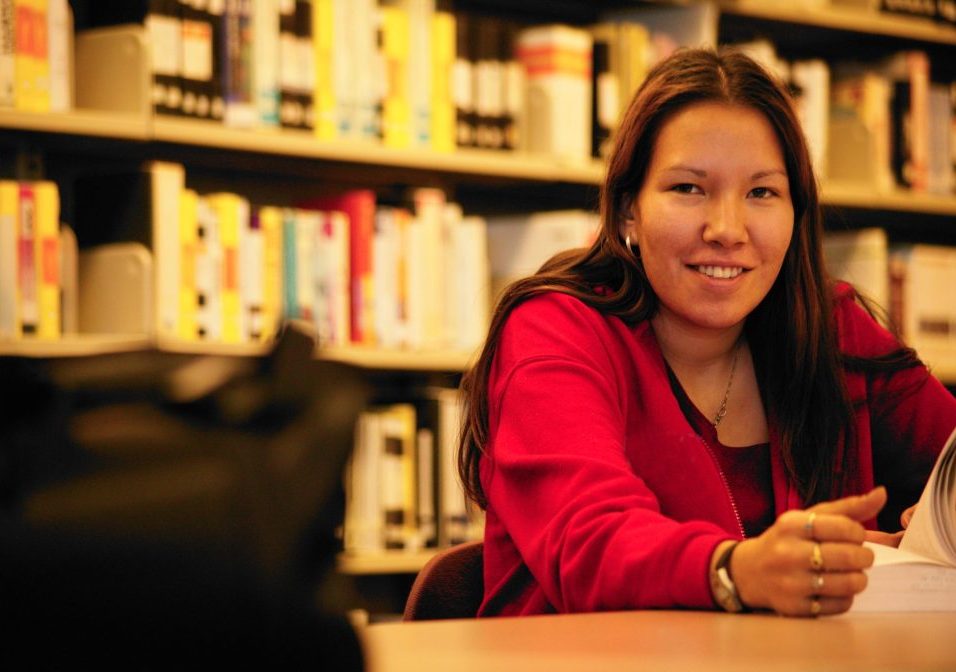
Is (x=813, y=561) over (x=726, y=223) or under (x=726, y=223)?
under

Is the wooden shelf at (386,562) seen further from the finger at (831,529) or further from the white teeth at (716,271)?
the finger at (831,529)

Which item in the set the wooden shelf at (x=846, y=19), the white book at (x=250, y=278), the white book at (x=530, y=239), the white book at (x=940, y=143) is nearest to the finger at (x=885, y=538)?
the white book at (x=250, y=278)

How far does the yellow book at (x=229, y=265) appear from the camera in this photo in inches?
101

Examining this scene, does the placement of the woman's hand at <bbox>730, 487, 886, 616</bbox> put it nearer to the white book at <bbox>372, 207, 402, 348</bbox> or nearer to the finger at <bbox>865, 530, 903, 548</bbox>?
the finger at <bbox>865, 530, 903, 548</bbox>

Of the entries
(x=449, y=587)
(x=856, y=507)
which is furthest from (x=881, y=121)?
(x=856, y=507)

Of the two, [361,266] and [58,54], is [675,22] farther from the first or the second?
[58,54]

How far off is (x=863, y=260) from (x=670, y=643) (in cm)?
265

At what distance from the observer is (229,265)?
101 inches

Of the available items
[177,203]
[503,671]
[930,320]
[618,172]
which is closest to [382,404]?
[177,203]

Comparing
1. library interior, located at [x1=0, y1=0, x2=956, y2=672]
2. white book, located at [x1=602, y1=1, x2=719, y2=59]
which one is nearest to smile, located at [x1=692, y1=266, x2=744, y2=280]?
library interior, located at [x1=0, y1=0, x2=956, y2=672]

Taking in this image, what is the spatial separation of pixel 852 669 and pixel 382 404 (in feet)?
6.96

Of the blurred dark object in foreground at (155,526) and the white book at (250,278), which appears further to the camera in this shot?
the white book at (250,278)

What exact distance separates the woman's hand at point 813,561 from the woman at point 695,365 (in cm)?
20

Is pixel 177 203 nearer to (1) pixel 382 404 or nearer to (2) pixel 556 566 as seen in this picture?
(1) pixel 382 404
